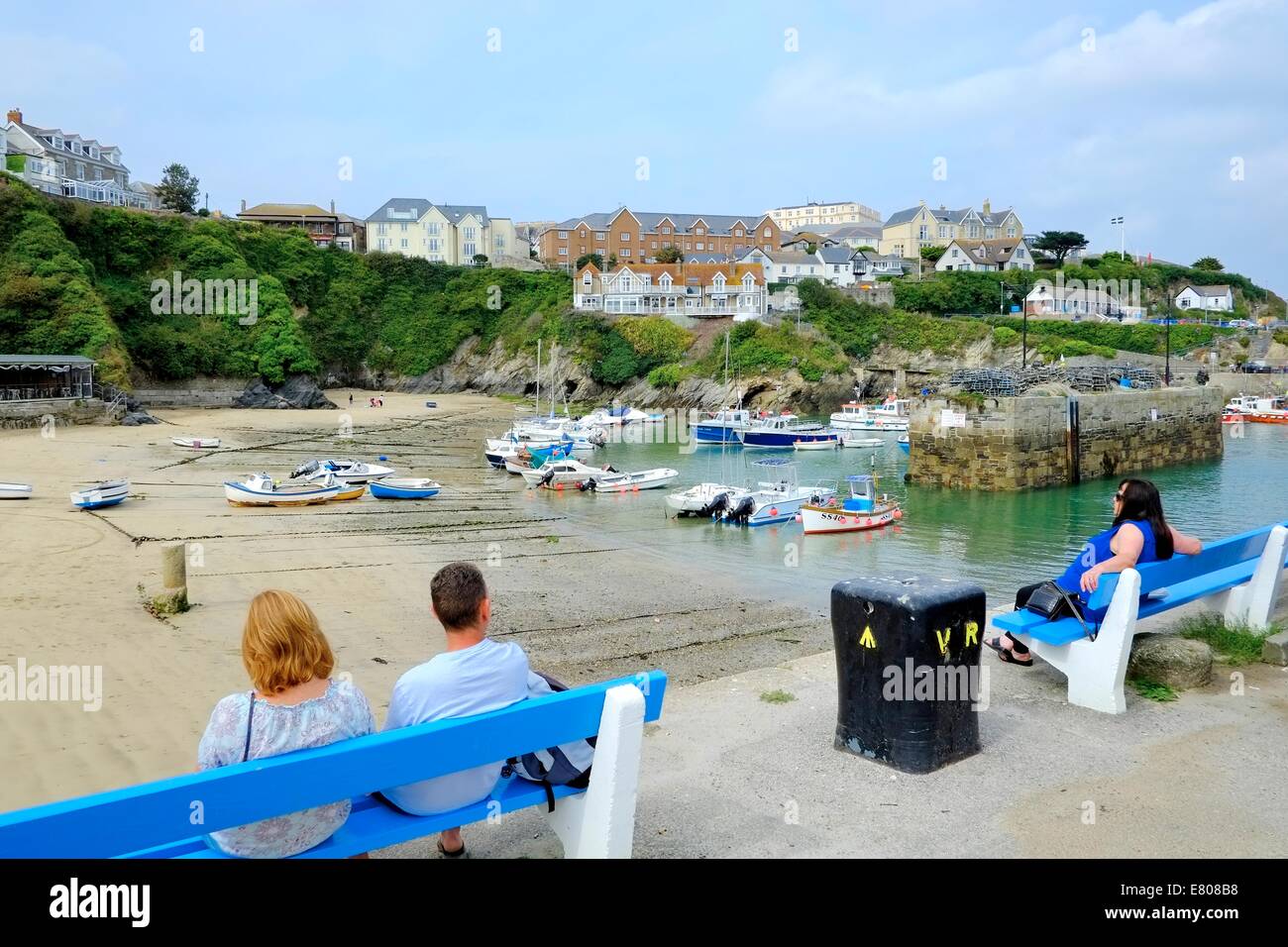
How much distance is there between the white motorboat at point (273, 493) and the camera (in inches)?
1155

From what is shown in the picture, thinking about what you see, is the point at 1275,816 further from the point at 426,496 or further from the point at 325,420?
the point at 325,420

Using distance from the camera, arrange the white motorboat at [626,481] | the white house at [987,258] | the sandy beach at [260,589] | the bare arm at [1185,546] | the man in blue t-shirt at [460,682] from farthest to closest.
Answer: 1. the white house at [987,258]
2. the white motorboat at [626,481]
3. the sandy beach at [260,589]
4. the bare arm at [1185,546]
5. the man in blue t-shirt at [460,682]

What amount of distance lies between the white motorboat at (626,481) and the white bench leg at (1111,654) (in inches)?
1225

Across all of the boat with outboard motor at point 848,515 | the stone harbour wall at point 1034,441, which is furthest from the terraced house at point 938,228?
the boat with outboard motor at point 848,515

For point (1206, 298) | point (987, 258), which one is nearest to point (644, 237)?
point (987, 258)

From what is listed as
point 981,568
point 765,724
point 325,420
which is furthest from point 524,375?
point 765,724

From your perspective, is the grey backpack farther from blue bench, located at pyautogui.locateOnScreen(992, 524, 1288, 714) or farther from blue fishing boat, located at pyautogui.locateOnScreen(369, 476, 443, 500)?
blue fishing boat, located at pyautogui.locateOnScreen(369, 476, 443, 500)

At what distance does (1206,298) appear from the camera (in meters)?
109

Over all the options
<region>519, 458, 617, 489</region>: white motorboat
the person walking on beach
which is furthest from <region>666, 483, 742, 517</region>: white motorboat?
the person walking on beach

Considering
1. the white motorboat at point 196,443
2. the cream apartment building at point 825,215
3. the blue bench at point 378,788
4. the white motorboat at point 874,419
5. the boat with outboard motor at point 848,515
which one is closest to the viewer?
the blue bench at point 378,788

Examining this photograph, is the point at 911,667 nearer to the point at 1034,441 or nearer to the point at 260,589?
the point at 260,589

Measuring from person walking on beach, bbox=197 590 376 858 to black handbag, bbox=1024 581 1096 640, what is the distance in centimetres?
524

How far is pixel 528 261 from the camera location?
110 metres

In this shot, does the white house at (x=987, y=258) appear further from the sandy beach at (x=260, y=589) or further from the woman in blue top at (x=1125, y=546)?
the woman in blue top at (x=1125, y=546)
